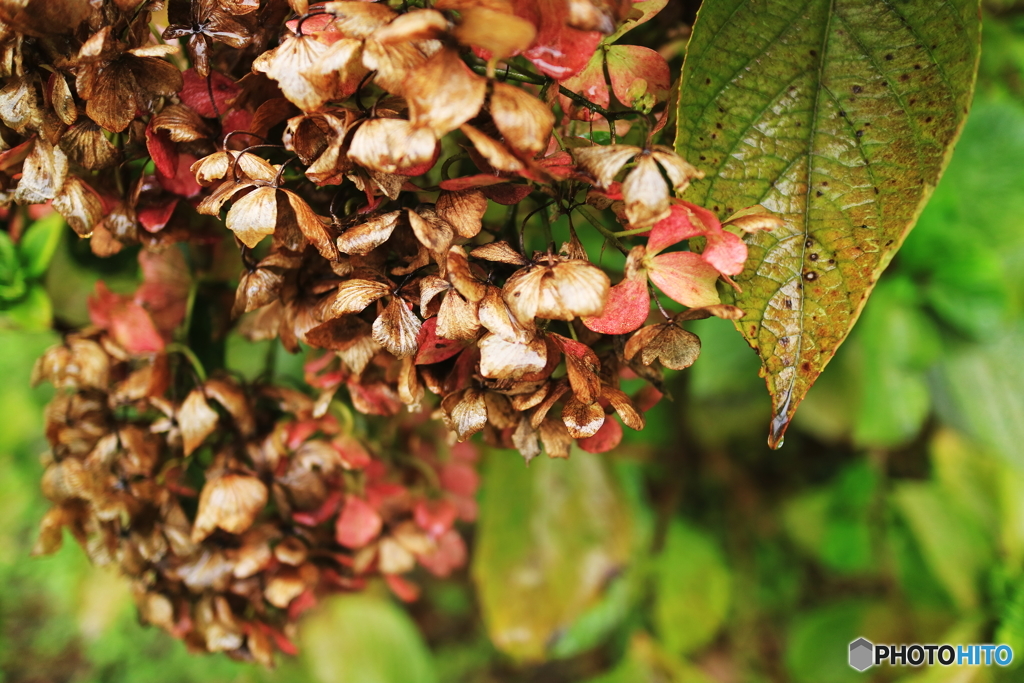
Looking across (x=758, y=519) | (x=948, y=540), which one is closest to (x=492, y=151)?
(x=948, y=540)

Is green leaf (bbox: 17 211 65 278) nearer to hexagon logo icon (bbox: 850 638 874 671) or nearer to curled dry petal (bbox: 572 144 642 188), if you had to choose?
curled dry petal (bbox: 572 144 642 188)

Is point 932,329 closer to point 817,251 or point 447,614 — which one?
point 817,251

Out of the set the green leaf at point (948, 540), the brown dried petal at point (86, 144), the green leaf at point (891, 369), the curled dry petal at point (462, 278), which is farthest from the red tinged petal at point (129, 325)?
the green leaf at point (948, 540)

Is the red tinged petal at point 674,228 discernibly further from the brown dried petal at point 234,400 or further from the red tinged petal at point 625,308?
the brown dried petal at point 234,400

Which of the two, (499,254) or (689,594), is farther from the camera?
(689,594)

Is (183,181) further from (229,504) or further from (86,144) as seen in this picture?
(229,504)

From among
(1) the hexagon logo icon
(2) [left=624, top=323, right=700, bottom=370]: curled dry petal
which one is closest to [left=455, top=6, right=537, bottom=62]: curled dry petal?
(2) [left=624, top=323, right=700, bottom=370]: curled dry petal

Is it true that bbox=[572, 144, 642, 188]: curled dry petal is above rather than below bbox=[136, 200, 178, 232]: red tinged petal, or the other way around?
above
